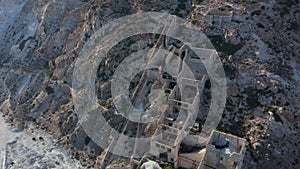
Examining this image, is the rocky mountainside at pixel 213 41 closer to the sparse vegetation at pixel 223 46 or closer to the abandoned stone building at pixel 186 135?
the sparse vegetation at pixel 223 46

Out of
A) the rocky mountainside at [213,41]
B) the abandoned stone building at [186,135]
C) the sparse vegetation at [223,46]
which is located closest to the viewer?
the abandoned stone building at [186,135]

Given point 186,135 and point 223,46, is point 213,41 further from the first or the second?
point 186,135

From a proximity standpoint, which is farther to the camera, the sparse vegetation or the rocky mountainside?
the sparse vegetation

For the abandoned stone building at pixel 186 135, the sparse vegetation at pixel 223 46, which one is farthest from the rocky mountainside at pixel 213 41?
the abandoned stone building at pixel 186 135

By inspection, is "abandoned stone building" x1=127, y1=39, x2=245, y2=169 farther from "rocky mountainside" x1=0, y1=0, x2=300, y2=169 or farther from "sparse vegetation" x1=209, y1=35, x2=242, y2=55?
"sparse vegetation" x1=209, y1=35, x2=242, y2=55

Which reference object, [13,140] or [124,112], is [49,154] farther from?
[124,112]

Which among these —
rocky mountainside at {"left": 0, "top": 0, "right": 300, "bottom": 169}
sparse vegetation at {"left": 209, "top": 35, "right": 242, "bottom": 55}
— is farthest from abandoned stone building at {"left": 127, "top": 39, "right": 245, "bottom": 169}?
sparse vegetation at {"left": 209, "top": 35, "right": 242, "bottom": 55}

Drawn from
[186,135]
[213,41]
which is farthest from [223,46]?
[186,135]

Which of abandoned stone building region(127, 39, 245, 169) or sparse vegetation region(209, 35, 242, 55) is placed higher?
sparse vegetation region(209, 35, 242, 55)

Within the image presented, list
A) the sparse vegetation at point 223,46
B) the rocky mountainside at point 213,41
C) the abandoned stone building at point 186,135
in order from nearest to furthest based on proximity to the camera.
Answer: the abandoned stone building at point 186,135
the rocky mountainside at point 213,41
the sparse vegetation at point 223,46
